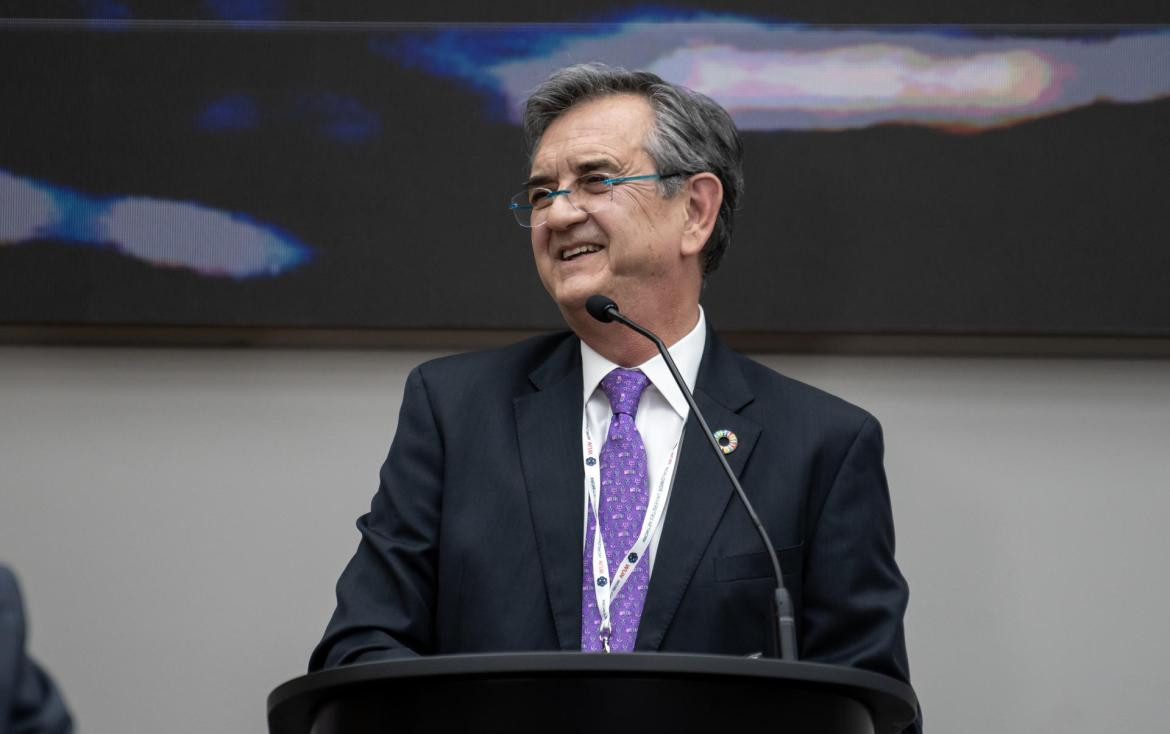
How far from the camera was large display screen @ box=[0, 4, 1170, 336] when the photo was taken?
277cm

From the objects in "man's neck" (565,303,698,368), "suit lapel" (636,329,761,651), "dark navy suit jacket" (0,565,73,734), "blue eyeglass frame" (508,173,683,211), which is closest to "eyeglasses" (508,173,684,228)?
"blue eyeglass frame" (508,173,683,211)

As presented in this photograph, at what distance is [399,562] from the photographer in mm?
2264

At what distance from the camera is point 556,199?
2.43 metres

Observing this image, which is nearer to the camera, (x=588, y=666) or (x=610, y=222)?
(x=588, y=666)

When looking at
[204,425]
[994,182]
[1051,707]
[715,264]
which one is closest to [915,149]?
[994,182]

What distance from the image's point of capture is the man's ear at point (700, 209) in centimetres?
252

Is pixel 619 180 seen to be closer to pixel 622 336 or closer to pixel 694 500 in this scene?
pixel 622 336

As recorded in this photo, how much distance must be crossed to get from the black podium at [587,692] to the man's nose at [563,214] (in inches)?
39.1

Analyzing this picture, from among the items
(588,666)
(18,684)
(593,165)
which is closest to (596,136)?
(593,165)

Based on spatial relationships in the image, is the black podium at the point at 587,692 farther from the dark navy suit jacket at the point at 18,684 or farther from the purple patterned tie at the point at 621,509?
the purple patterned tie at the point at 621,509

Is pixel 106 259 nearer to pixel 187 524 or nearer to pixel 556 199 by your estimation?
pixel 187 524

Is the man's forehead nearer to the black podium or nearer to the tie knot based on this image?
the tie knot

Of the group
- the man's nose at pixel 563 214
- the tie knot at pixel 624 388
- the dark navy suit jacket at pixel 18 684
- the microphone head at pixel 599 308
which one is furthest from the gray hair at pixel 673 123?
the dark navy suit jacket at pixel 18 684

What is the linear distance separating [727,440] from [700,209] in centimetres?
41
